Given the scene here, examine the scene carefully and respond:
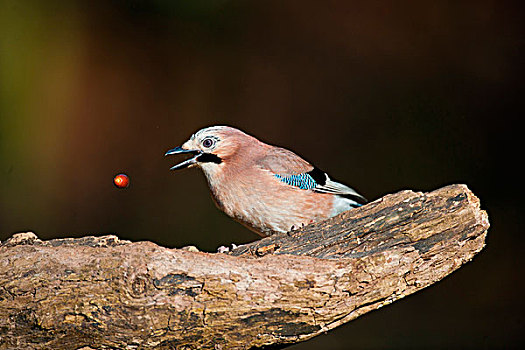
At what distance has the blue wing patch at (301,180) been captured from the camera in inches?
145

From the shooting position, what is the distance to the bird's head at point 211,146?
11.8ft

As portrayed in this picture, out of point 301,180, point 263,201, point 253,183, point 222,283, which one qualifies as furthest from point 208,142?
point 222,283

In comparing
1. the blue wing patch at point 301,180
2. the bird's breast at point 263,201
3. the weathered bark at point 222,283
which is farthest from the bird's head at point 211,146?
the weathered bark at point 222,283

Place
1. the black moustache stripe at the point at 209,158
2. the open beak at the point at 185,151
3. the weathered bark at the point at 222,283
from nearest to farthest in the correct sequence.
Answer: the weathered bark at the point at 222,283 < the open beak at the point at 185,151 < the black moustache stripe at the point at 209,158

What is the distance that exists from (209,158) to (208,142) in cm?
10

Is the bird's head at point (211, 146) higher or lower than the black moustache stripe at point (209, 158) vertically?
→ higher

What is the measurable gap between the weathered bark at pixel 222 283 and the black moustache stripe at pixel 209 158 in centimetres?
104

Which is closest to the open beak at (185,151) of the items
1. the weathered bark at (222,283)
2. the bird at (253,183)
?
Answer: the bird at (253,183)

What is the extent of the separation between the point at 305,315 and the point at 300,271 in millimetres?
173

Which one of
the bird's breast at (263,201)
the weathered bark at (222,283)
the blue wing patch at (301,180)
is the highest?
the blue wing patch at (301,180)

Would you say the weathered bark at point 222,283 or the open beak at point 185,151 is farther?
the open beak at point 185,151

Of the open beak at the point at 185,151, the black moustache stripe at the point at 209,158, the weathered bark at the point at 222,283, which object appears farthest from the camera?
the black moustache stripe at the point at 209,158

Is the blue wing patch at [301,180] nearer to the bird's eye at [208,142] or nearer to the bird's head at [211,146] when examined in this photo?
the bird's head at [211,146]

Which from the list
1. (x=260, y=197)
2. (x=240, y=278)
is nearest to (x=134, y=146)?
(x=260, y=197)
